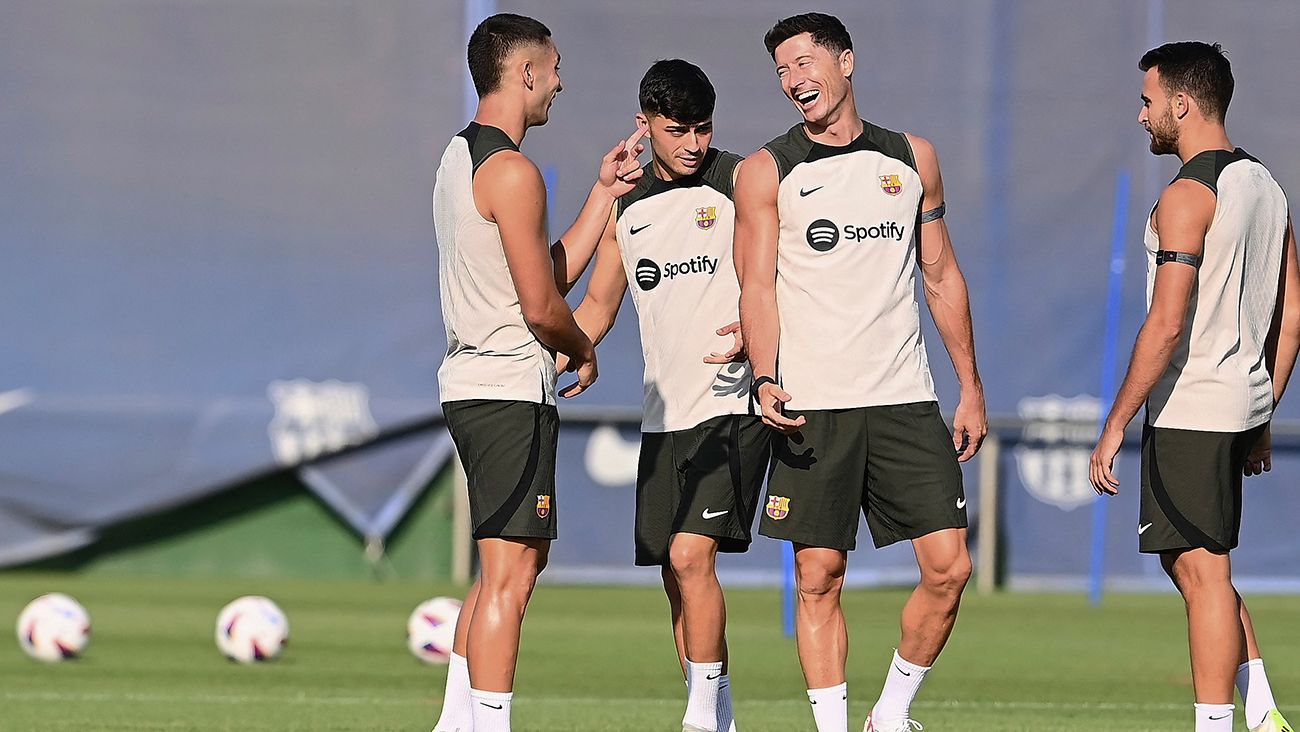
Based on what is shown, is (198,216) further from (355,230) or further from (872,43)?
(872,43)

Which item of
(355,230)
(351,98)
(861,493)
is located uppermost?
(351,98)

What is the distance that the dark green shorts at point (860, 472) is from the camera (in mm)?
5414

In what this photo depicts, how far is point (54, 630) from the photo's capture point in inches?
343

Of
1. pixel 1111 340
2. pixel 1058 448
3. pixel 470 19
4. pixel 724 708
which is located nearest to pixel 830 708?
pixel 724 708

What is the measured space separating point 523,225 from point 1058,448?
9.39m

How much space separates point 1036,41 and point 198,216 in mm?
6061

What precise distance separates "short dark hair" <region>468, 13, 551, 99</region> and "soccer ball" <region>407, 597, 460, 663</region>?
3.69m

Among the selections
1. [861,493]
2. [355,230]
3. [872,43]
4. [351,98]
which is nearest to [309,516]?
[355,230]

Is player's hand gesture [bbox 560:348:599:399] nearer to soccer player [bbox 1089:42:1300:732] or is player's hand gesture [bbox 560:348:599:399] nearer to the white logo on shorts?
soccer player [bbox 1089:42:1300:732]

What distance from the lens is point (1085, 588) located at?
14055mm

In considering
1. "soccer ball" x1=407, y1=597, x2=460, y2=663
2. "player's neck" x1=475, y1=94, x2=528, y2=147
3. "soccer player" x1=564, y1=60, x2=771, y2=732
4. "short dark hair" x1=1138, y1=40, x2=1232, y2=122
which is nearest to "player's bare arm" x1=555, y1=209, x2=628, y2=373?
"soccer player" x1=564, y1=60, x2=771, y2=732

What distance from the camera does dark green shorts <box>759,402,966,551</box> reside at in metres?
5.41

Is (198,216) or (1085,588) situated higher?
(198,216)

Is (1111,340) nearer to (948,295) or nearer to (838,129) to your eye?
(948,295)
